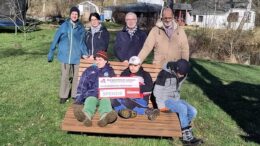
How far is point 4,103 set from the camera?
9.59m

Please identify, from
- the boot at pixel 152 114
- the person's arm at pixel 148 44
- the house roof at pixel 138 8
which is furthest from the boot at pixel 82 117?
the house roof at pixel 138 8

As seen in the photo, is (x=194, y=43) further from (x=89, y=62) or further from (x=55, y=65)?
(x=89, y=62)

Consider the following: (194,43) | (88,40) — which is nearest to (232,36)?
(194,43)

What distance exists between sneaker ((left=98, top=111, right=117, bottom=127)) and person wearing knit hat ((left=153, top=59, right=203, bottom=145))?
109 centimetres

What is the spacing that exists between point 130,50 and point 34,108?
225 cm

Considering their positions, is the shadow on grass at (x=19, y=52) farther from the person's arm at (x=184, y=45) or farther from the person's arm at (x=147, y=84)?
the person's arm at (x=184, y=45)

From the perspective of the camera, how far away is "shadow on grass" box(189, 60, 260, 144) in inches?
378

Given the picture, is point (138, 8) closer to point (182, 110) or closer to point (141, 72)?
point (141, 72)

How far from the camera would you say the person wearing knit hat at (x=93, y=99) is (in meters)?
6.95

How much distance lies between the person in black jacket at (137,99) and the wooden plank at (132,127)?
0.21 meters

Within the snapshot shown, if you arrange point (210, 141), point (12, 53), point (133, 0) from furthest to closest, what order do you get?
point (133, 0), point (12, 53), point (210, 141)

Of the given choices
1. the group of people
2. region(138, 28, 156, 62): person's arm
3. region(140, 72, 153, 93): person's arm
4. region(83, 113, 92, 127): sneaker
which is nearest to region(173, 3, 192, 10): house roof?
the group of people

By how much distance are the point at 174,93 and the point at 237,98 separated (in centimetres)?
524

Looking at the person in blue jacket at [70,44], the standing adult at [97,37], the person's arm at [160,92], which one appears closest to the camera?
the person's arm at [160,92]
